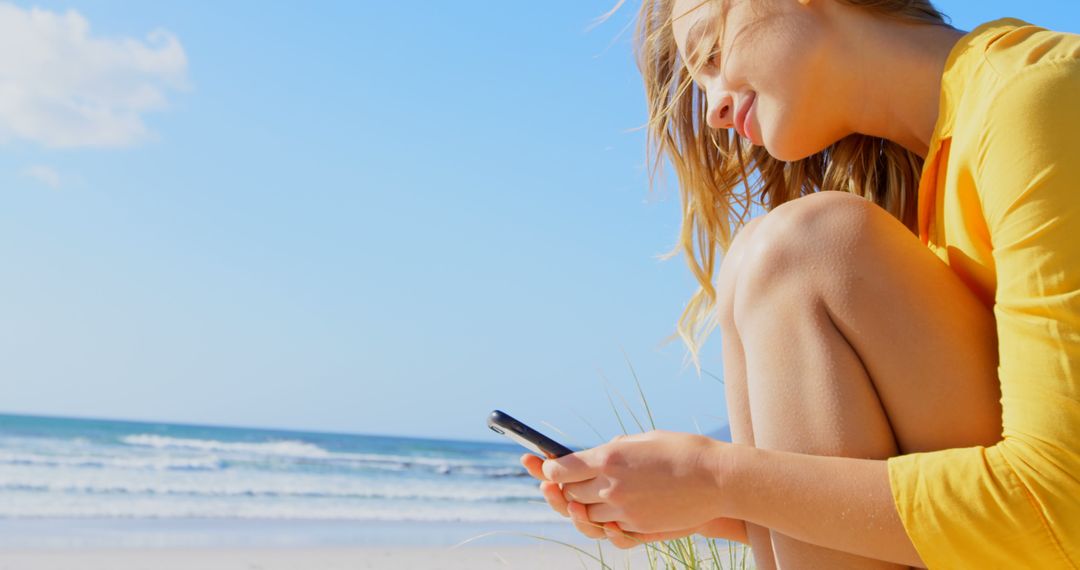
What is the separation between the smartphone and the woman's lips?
1.79ft

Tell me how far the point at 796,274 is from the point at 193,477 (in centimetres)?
1306

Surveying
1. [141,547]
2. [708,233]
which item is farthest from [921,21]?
[141,547]

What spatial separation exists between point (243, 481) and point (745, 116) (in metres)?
12.9

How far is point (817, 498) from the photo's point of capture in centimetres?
112

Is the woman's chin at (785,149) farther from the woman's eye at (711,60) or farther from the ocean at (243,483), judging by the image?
Result: the ocean at (243,483)

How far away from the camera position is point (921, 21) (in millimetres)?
1407

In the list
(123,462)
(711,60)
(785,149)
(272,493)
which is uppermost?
(711,60)

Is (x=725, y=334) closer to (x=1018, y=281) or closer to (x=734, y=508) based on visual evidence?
(x=734, y=508)

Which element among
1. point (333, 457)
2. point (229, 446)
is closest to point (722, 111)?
point (333, 457)

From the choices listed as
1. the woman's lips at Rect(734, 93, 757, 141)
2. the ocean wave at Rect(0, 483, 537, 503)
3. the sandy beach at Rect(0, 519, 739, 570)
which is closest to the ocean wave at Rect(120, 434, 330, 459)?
the ocean wave at Rect(0, 483, 537, 503)

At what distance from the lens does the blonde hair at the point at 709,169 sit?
175 cm

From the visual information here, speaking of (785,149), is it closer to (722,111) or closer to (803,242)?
(722,111)

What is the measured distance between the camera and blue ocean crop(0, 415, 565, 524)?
9.87 metres

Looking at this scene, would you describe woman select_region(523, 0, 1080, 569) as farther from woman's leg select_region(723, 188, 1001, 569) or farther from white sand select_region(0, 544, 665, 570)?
white sand select_region(0, 544, 665, 570)
